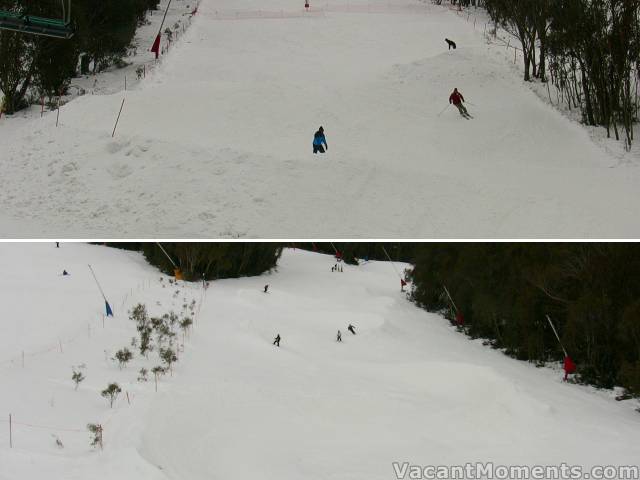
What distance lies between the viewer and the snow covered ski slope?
17.8 m

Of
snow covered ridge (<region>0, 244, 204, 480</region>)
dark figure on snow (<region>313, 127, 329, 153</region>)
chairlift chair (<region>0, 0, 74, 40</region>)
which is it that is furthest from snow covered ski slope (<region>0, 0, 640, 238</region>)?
chairlift chair (<region>0, 0, 74, 40</region>)

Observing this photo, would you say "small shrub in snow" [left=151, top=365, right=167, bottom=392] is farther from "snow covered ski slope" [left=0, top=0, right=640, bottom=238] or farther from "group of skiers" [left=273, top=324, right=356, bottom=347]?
"group of skiers" [left=273, top=324, right=356, bottom=347]

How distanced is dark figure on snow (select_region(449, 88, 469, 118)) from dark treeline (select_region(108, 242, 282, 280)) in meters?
14.9

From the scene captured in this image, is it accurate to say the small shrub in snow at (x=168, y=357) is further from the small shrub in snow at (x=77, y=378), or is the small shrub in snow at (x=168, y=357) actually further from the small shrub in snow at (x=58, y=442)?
the small shrub in snow at (x=58, y=442)

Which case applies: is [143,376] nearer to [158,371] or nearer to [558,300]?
[158,371]

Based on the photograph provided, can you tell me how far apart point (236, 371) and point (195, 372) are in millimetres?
1413

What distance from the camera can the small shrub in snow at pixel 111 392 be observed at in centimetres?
1188

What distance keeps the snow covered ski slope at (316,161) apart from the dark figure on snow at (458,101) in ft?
1.59

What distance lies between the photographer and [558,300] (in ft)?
70.3

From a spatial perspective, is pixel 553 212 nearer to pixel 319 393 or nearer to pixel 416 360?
pixel 416 360

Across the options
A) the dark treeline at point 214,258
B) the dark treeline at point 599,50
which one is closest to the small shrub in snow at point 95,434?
the dark treeline at point 599,50

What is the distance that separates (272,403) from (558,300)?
11756mm

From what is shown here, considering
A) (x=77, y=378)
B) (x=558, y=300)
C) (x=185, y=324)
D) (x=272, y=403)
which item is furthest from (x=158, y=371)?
(x=558, y=300)

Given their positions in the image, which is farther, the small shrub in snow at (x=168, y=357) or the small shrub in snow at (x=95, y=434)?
the small shrub in snow at (x=168, y=357)
